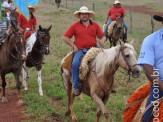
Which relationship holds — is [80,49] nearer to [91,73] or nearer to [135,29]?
[91,73]

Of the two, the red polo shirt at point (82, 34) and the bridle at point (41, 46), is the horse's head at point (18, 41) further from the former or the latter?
the red polo shirt at point (82, 34)

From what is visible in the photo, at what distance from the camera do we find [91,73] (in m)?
6.05

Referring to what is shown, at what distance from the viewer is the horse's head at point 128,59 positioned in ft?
15.7

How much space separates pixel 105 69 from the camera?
562 cm

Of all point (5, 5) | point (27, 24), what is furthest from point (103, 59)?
point (5, 5)

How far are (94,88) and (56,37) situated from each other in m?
13.5

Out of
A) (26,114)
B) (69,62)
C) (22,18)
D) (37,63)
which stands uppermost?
(22,18)

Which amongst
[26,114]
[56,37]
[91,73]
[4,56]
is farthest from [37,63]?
[56,37]

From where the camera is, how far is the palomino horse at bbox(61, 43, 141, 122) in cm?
498

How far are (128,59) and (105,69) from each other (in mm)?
758

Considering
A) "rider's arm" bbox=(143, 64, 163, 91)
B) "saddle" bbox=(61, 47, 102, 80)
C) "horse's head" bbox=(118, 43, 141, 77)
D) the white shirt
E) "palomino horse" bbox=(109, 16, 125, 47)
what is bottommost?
"palomino horse" bbox=(109, 16, 125, 47)

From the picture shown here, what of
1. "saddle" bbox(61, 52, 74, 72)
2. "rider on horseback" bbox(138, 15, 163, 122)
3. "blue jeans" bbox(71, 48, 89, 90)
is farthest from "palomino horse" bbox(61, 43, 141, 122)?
"rider on horseback" bbox(138, 15, 163, 122)

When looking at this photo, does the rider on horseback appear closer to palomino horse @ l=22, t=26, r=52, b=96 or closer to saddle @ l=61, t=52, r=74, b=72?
saddle @ l=61, t=52, r=74, b=72

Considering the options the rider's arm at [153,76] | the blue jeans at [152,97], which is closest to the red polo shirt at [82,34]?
the blue jeans at [152,97]
